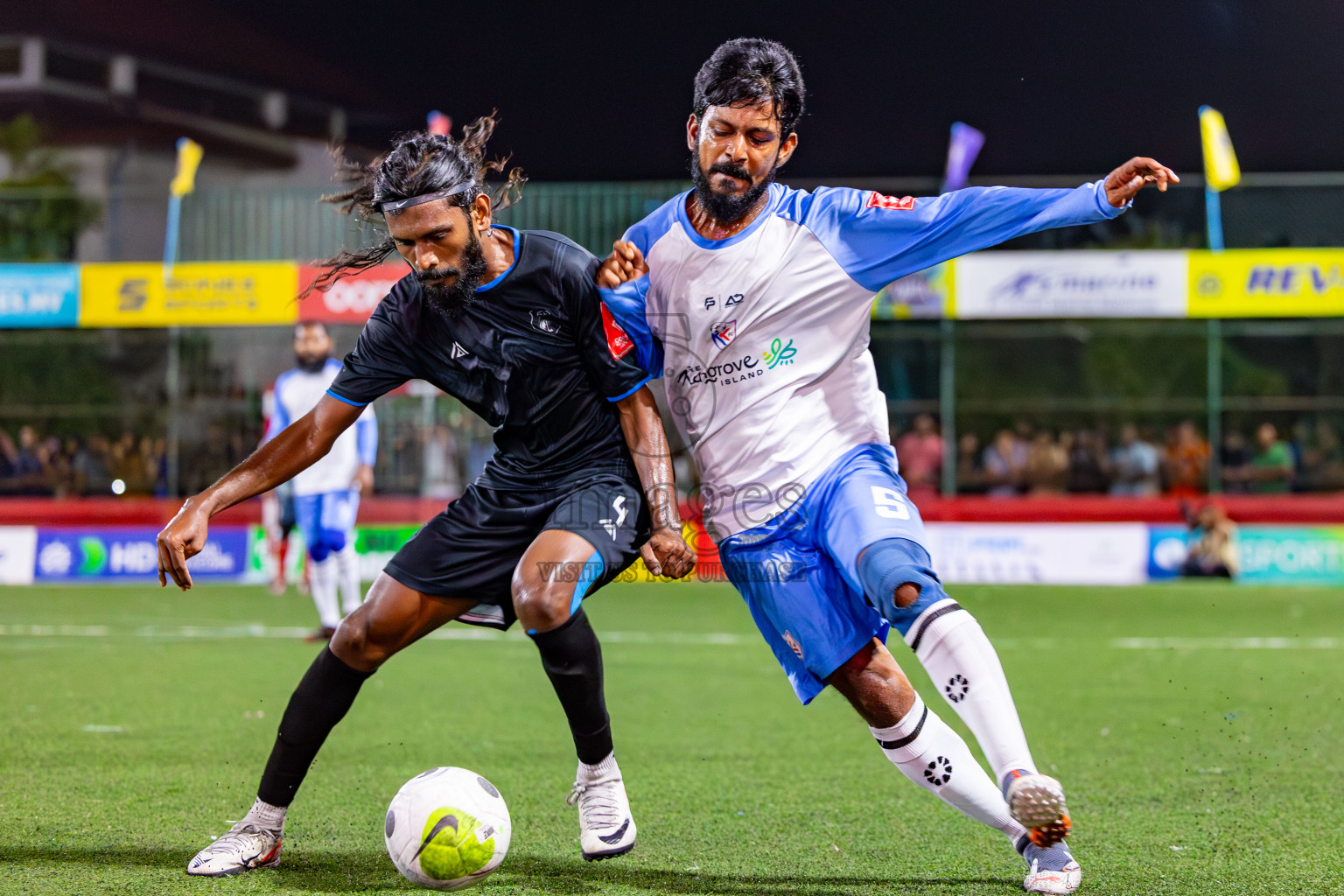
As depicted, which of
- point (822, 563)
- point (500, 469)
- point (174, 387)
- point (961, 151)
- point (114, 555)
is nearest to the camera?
point (822, 563)

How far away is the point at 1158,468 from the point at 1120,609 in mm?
6262

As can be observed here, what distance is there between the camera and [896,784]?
4953 millimetres

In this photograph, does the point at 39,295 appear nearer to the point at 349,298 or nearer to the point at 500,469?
the point at 349,298

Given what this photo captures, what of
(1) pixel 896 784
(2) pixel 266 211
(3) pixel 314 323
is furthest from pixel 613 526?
(2) pixel 266 211

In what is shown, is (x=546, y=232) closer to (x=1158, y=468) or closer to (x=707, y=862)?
(x=707, y=862)

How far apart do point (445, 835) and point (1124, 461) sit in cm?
1630

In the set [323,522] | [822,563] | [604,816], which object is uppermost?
[822,563]

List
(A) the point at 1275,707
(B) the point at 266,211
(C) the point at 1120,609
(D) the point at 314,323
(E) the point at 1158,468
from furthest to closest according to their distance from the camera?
(B) the point at 266,211 < (E) the point at 1158,468 < (C) the point at 1120,609 < (D) the point at 314,323 < (A) the point at 1275,707

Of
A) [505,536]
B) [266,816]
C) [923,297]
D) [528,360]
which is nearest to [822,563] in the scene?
[505,536]

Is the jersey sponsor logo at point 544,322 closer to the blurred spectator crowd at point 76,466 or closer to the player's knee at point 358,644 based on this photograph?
the player's knee at point 358,644

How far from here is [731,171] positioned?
3.56 m

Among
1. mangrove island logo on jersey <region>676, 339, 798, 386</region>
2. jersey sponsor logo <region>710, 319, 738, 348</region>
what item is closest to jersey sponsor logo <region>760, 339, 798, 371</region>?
mangrove island logo on jersey <region>676, 339, 798, 386</region>

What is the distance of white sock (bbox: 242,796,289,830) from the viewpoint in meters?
3.73

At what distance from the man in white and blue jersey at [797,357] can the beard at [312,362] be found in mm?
5540
